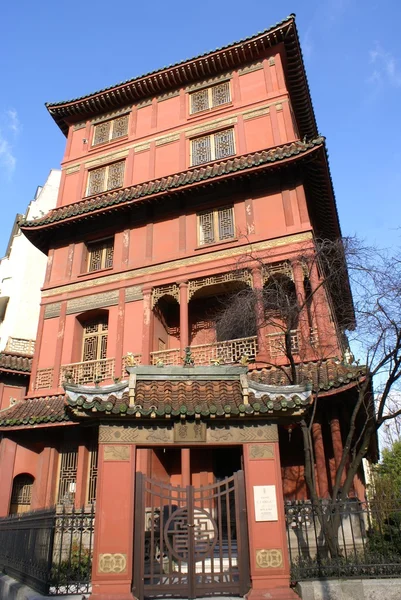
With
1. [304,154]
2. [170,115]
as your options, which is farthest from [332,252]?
[170,115]

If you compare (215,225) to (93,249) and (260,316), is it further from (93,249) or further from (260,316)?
(260,316)

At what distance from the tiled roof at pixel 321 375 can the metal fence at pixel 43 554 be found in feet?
16.3

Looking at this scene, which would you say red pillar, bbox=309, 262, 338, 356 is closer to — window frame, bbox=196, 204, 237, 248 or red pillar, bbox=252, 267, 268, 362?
red pillar, bbox=252, 267, 268, 362

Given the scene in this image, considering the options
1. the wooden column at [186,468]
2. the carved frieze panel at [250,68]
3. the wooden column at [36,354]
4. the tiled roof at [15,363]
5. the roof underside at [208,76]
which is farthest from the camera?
the tiled roof at [15,363]

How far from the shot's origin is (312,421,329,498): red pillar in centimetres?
1073

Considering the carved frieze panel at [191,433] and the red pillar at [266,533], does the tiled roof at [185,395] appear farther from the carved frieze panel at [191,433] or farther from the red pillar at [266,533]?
the red pillar at [266,533]

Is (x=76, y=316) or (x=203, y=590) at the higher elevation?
(x=76, y=316)

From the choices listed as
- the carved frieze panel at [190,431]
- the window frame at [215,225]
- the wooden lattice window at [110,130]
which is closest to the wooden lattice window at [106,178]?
the wooden lattice window at [110,130]

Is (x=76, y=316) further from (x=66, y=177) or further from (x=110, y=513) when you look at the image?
(x=110, y=513)

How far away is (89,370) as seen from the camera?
50.3 feet

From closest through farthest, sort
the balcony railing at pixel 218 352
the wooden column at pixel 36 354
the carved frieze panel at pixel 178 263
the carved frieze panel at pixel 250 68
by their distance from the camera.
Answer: the balcony railing at pixel 218 352 → the carved frieze panel at pixel 178 263 → the wooden column at pixel 36 354 → the carved frieze panel at pixel 250 68

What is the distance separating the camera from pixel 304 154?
46.6ft

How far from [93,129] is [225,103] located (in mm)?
6441

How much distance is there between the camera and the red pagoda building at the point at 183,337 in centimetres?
732
